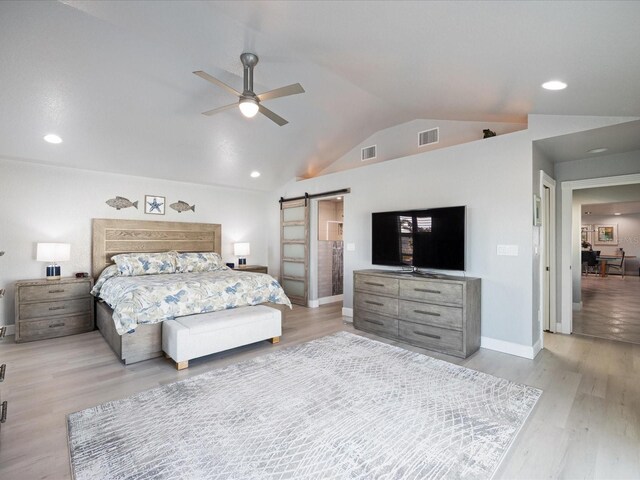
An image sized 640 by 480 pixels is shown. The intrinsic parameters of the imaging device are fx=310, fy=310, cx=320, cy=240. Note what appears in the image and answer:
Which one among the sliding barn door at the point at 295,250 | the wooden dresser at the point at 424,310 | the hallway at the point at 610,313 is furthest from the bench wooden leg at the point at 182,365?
the hallway at the point at 610,313

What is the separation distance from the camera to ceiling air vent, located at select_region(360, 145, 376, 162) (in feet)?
18.7

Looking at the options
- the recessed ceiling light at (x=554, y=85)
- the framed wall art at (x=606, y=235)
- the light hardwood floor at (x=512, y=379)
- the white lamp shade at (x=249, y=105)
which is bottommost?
the light hardwood floor at (x=512, y=379)

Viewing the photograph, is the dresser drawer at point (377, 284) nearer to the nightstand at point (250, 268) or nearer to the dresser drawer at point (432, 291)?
the dresser drawer at point (432, 291)

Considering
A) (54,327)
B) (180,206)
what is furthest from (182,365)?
(180,206)

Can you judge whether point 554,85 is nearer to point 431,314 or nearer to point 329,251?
point 431,314

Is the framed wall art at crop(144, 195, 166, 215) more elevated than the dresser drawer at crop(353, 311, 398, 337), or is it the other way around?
the framed wall art at crop(144, 195, 166, 215)

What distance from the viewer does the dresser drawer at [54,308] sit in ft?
13.4

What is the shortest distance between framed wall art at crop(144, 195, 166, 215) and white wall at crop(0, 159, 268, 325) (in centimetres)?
7

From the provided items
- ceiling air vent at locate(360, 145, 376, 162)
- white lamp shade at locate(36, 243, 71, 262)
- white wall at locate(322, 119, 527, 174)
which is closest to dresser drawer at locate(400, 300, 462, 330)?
white wall at locate(322, 119, 527, 174)

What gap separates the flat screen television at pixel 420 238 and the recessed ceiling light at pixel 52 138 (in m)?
4.41

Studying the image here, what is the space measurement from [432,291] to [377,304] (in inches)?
34.1

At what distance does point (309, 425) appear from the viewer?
2.21 metres

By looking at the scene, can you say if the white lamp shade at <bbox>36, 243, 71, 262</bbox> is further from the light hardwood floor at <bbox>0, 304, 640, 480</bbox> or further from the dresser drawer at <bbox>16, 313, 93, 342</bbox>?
the light hardwood floor at <bbox>0, 304, 640, 480</bbox>

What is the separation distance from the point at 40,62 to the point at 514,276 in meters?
5.34
